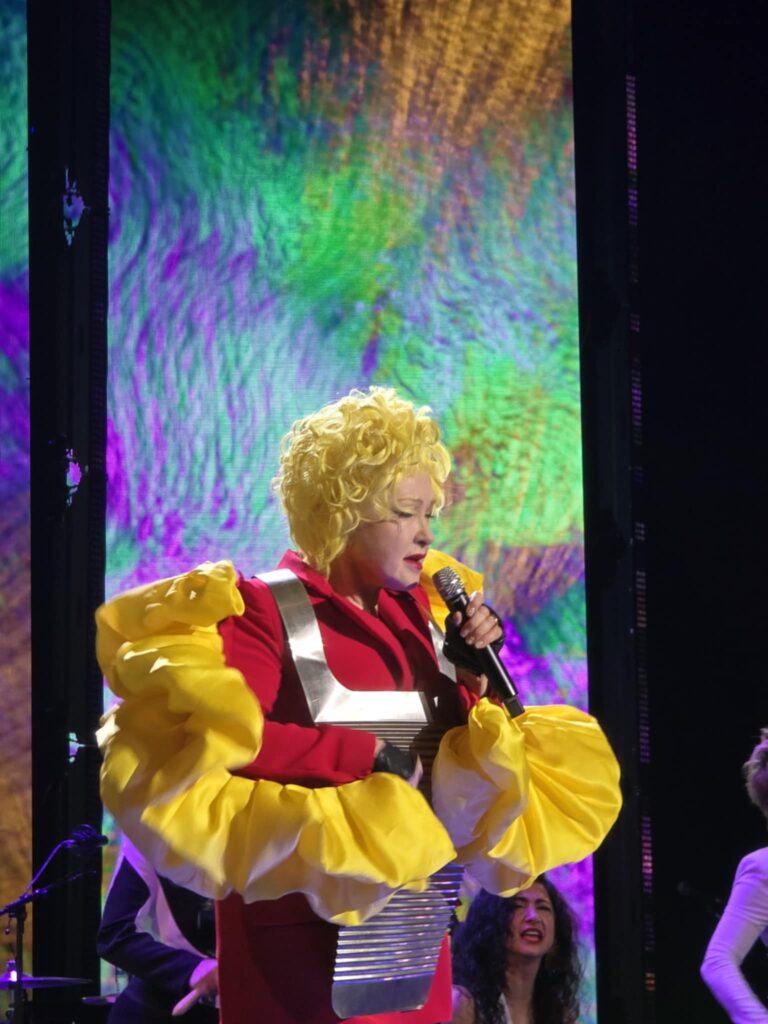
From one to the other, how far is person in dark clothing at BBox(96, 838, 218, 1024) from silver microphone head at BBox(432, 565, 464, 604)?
0.91 m

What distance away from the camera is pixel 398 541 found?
7.46 ft

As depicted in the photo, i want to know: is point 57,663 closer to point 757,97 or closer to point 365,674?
point 365,674

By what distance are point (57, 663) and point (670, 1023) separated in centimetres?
220

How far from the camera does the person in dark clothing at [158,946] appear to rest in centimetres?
276

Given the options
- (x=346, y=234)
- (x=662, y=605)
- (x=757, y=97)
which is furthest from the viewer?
(x=757, y=97)

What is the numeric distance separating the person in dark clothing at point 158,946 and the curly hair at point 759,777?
6.09ft

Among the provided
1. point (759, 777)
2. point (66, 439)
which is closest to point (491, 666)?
point (66, 439)

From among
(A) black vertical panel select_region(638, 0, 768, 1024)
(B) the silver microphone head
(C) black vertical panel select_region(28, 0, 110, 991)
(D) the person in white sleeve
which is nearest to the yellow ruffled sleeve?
(B) the silver microphone head

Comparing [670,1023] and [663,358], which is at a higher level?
[663,358]

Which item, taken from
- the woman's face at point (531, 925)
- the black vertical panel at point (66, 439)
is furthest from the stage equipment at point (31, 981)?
the woman's face at point (531, 925)

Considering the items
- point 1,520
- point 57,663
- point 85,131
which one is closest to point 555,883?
point 57,663

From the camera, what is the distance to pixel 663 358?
Result: 448 centimetres

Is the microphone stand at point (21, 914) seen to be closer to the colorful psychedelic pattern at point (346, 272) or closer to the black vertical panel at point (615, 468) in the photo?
the colorful psychedelic pattern at point (346, 272)

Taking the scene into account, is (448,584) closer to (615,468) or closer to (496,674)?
(496,674)
